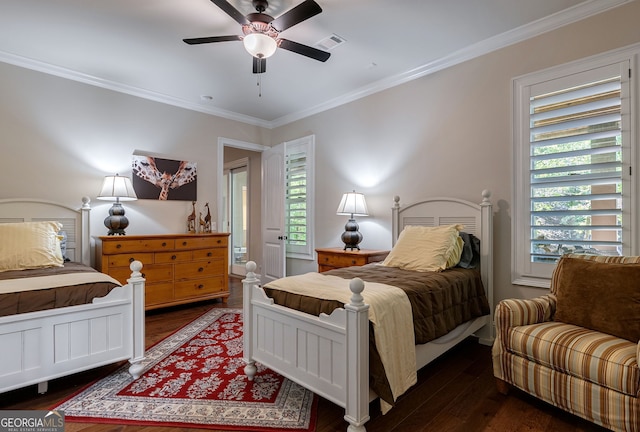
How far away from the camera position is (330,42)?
298 cm

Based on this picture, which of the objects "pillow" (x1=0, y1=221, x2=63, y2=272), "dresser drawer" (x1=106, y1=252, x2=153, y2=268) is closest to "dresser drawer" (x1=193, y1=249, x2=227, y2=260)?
"dresser drawer" (x1=106, y1=252, x2=153, y2=268)

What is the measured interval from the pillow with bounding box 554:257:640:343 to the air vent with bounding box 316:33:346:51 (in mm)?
2518

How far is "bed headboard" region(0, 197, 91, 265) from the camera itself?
3137 mm

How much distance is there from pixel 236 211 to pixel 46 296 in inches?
187

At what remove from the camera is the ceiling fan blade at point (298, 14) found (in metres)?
1.98

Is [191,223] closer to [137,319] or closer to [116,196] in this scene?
[116,196]

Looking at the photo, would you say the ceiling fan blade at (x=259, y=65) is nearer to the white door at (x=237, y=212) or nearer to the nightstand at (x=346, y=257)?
the nightstand at (x=346, y=257)

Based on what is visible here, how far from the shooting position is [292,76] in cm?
370

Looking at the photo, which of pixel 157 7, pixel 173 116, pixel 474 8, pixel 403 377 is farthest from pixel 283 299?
pixel 173 116

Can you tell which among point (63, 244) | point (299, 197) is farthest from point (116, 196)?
point (299, 197)

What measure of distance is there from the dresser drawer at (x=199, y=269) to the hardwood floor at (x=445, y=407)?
1.49m

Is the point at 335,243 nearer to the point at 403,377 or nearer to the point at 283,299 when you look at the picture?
the point at 283,299

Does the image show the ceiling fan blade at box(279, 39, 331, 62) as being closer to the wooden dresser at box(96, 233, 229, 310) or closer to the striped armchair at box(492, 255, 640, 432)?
the striped armchair at box(492, 255, 640, 432)

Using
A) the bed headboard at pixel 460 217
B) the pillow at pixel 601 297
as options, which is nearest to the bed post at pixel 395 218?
the bed headboard at pixel 460 217
